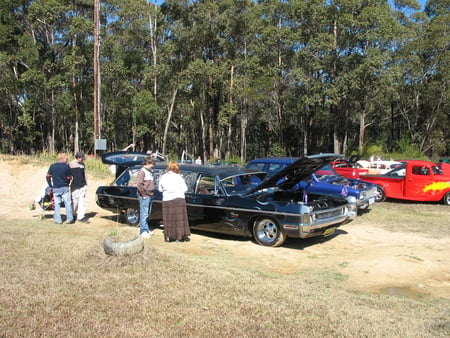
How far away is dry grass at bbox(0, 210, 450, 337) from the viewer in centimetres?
409

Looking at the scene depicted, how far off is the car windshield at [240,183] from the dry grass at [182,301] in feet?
7.59

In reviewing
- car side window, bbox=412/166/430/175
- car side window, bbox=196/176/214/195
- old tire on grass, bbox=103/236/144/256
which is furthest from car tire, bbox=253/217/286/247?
car side window, bbox=412/166/430/175

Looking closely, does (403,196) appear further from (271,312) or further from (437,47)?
(437,47)

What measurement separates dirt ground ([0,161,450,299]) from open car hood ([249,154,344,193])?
3.94 feet

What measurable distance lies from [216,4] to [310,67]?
12.3 metres

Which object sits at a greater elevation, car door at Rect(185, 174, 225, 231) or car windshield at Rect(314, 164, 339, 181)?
car windshield at Rect(314, 164, 339, 181)

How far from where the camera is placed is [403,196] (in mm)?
14578

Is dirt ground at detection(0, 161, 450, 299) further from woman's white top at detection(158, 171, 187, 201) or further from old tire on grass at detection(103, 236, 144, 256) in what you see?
old tire on grass at detection(103, 236, 144, 256)

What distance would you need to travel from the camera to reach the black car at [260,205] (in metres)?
7.78

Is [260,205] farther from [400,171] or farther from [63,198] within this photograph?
[400,171]

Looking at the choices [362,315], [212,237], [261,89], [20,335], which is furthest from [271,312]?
[261,89]

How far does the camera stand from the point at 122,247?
6102 mm

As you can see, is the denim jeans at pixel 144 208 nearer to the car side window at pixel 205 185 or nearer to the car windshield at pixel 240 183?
the car side window at pixel 205 185

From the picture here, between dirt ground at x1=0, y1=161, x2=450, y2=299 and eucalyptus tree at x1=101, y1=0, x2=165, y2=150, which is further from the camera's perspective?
eucalyptus tree at x1=101, y1=0, x2=165, y2=150
